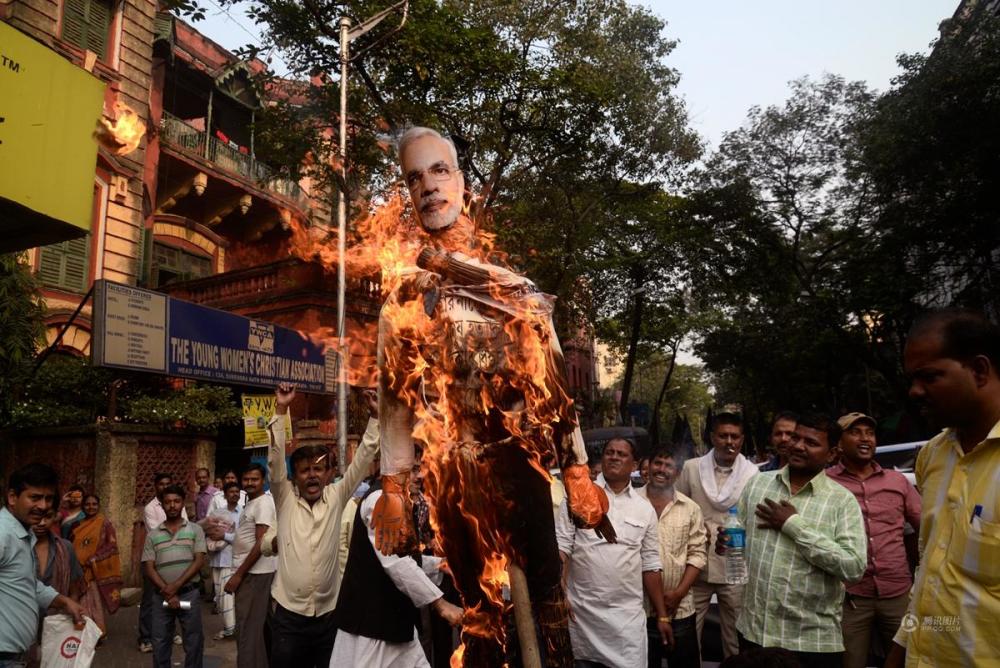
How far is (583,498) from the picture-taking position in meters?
3.33

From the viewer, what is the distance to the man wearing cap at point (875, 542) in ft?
17.1

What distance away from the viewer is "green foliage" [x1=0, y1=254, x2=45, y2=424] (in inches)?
501

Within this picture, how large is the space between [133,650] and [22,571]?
4.83m

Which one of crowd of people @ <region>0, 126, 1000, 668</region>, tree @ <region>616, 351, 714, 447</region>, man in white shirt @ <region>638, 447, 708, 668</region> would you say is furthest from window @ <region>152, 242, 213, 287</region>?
tree @ <region>616, 351, 714, 447</region>

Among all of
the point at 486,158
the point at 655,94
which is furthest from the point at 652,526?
the point at 655,94

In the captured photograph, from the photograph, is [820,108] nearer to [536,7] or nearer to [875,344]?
[875,344]

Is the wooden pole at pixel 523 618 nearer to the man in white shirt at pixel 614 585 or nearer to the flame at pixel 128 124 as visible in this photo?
the man in white shirt at pixel 614 585

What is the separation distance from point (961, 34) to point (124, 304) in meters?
18.6

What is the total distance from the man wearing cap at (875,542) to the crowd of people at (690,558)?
0.5 inches

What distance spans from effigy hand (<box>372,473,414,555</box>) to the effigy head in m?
1.23

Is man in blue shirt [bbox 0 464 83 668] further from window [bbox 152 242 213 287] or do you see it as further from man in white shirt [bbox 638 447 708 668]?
window [bbox 152 242 213 287]

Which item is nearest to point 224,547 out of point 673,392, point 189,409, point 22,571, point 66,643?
point 189,409

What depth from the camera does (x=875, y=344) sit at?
21.7 meters

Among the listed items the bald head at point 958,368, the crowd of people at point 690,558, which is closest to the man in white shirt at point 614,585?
the crowd of people at point 690,558
